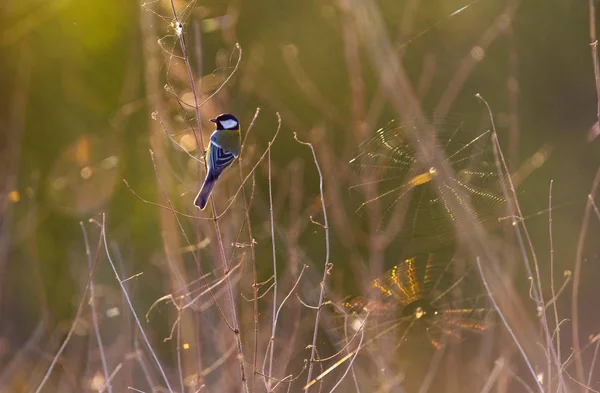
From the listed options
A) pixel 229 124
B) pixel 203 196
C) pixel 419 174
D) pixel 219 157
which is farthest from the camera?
pixel 419 174

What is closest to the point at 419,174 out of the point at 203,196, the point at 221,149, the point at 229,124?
the point at 229,124

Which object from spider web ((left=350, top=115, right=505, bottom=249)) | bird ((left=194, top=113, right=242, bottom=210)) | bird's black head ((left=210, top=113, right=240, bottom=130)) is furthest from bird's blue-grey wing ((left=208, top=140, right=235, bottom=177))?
spider web ((left=350, top=115, right=505, bottom=249))

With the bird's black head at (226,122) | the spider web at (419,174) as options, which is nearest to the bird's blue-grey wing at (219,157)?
the bird's black head at (226,122)

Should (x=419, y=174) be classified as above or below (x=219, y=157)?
below

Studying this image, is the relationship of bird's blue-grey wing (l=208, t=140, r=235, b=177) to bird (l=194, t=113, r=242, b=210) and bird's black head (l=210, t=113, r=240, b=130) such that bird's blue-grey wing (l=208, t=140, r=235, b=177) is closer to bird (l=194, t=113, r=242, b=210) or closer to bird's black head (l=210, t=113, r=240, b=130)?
bird (l=194, t=113, r=242, b=210)

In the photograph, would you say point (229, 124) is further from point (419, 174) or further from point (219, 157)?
point (419, 174)

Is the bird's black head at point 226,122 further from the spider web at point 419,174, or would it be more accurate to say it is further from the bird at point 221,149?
the spider web at point 419,174

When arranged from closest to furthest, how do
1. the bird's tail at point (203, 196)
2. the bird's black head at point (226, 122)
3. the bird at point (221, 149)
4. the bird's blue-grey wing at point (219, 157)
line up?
the bird's tail at point (203, 196)
the bird at point (221, 149)
the bird's blue-grey wing at point (219, 157)
the bird's black head at point (226, 122)

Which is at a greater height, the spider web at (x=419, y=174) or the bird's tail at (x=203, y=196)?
the bird's tail at (x=203, y=196)

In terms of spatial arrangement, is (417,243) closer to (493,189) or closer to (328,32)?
(493,189)
